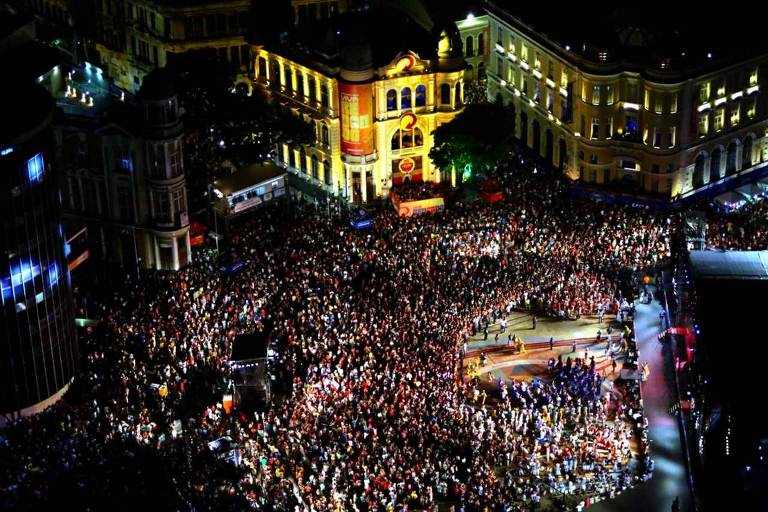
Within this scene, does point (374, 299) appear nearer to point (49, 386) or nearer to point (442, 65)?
point (49, 386)

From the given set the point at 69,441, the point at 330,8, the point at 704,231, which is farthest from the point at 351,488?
the point at 330,8

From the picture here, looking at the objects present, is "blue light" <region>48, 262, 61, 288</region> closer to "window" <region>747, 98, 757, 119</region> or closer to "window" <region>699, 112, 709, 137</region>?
"window" <region>699, 112, 709, 137</region>

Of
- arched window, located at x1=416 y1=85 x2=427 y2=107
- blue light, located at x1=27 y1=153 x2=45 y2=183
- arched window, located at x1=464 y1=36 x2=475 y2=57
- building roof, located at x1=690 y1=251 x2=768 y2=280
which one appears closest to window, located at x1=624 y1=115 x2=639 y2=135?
arched window, located at x1=416 y1=85 x2=427 y2=107

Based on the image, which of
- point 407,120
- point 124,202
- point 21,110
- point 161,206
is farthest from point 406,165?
point 21,110

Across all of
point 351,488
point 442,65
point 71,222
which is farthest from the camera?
point 442,65

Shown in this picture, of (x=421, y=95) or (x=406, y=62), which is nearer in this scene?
(x=406, y=62)

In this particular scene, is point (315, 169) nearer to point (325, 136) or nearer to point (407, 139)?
point (325, 136)

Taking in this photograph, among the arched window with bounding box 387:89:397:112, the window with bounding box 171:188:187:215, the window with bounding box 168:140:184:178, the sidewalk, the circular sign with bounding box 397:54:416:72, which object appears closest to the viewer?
the sidewalk
